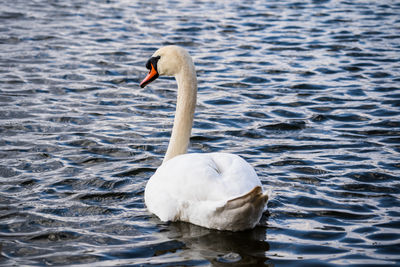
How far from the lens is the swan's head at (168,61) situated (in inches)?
261

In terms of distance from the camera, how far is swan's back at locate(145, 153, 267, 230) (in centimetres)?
527

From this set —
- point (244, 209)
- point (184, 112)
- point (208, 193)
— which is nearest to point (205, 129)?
point (184, 112)

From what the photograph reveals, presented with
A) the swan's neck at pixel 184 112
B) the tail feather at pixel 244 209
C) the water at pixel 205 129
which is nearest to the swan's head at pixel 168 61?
the swan's neck at pixel 184 112

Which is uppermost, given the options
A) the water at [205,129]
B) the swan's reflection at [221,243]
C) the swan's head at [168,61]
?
the swan's head at [168,61]

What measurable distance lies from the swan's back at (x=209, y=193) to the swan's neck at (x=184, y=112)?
2.09 ft

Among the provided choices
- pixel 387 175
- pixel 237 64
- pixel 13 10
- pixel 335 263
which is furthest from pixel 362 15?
pixel 335 263

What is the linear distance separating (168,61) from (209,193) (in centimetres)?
181

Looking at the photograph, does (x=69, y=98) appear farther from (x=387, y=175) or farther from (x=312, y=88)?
(x=387, y=175)

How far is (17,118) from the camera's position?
28.9 ft

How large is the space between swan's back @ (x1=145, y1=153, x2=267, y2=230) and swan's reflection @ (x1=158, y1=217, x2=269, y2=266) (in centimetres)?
8

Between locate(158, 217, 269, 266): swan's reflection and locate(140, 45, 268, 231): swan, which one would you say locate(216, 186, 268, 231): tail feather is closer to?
locate(140, 45, 268, 231): swan

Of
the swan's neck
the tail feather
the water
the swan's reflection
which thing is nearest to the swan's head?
the swan's neck

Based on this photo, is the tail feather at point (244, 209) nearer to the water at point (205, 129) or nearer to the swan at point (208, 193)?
the swan at point (208, 193)

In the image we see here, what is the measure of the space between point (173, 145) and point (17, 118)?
3098mm
